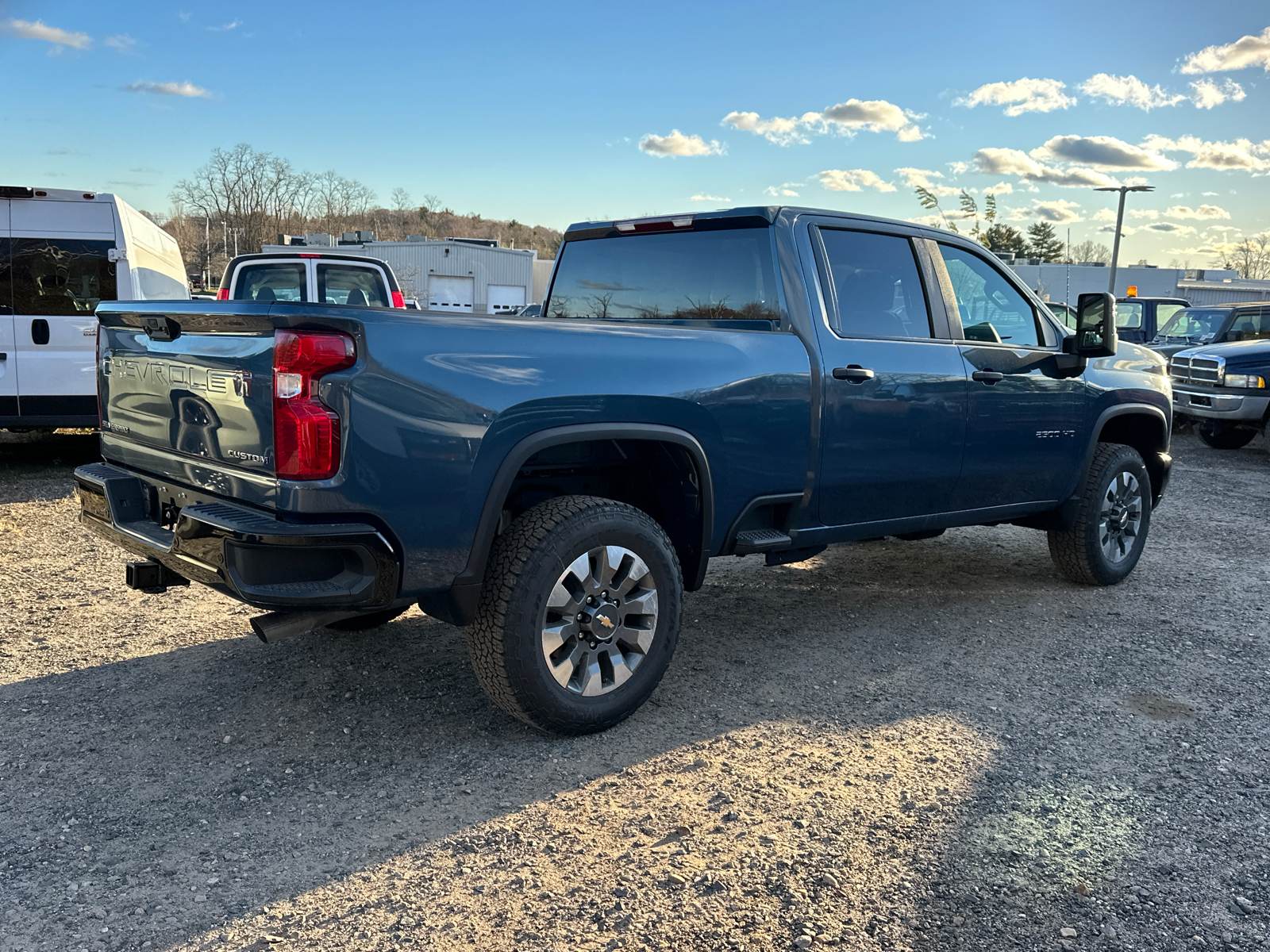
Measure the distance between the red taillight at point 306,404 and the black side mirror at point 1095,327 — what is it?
395 cm

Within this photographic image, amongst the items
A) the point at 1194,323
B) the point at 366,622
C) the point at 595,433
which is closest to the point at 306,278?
the point at 366,622

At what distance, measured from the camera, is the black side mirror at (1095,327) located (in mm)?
5242

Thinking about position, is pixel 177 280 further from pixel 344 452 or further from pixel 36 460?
pixel 344 452

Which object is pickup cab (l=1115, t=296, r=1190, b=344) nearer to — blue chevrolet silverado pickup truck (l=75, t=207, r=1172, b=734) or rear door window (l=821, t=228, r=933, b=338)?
blue chevrolet silverado pickup truck (l=75, t=207, r=1172, b=734)

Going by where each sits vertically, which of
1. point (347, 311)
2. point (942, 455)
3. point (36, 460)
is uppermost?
point (347, 311)

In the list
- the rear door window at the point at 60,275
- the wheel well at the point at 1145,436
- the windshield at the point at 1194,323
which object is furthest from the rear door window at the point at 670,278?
the windshield at the point at 1194,323

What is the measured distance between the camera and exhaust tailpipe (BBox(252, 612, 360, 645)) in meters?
3.19

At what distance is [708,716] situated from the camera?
13.1ft

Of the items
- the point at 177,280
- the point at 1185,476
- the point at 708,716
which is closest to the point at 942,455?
the point at 708,716

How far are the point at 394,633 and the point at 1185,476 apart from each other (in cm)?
955

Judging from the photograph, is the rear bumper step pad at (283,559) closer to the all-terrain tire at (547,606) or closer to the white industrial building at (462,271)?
the all-terrain tire at (547,606)

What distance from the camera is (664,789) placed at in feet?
11.0

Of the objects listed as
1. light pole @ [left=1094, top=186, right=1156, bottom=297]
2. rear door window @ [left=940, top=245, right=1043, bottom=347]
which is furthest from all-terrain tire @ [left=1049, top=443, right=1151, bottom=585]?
light pole @ [left=1094, top=186, right=1156, bottom=297]

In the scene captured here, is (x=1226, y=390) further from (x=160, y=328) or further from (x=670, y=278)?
(x=160, y=328)
